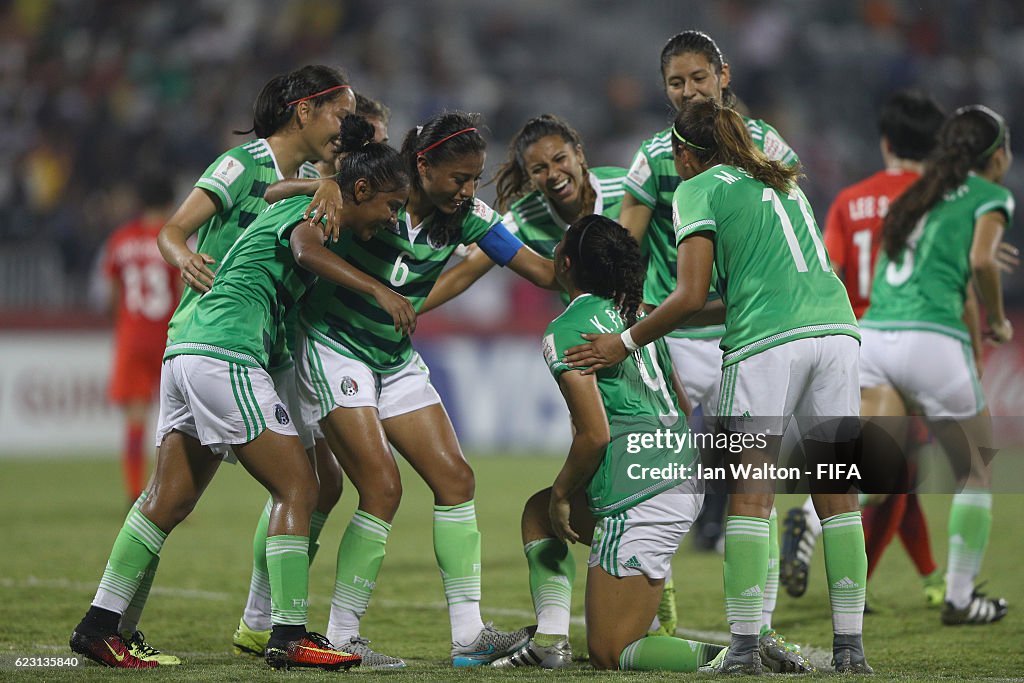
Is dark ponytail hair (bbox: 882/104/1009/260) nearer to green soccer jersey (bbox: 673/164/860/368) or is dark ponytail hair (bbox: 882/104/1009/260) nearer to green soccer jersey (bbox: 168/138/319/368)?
green soccer jersey (bbox: 673/164/860/368)

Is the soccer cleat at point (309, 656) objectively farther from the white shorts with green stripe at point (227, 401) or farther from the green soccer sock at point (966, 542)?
the green soccer sock at point (966, 542)

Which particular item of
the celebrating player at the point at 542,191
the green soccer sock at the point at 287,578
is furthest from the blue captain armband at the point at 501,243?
the green soccer sock at the point at 287,578

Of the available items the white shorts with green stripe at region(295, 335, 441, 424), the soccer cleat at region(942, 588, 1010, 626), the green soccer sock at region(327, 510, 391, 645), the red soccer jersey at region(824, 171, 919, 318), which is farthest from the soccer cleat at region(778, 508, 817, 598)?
the green soccer sock at region(327, 510, 391, 645)

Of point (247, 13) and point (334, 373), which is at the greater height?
point (247, 13)

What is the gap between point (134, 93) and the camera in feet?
56.0

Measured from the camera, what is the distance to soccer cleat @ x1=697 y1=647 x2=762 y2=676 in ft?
14.0

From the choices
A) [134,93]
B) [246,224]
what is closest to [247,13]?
[134,93]

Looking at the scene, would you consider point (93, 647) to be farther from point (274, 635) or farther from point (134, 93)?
point (134, 93)

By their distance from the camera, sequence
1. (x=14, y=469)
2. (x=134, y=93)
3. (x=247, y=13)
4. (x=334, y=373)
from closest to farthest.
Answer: (x=334, y=373)
(x=14, y=469)
(x=134, y=93)
(x=247, y=13)

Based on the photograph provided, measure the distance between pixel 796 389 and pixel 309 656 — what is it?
188 centimetres

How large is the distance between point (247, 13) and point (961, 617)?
15.0 metres

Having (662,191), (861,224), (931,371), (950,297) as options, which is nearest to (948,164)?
(950,297)

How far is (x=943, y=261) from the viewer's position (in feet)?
20.3

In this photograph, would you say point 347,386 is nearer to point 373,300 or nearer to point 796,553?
point 373,300
